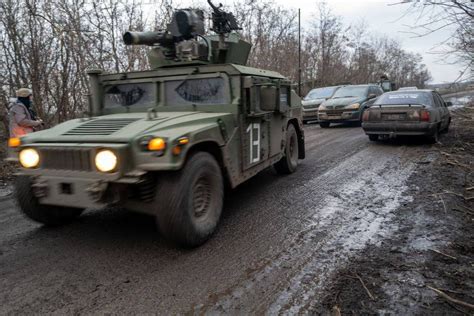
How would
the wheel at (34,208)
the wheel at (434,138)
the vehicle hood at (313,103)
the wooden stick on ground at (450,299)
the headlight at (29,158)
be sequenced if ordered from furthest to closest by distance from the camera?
the vehicle hood at (313,103) < the wheel at (434,138) < the wheel at (34,208) < the headlight at (29,158) < the wooden stick on ground at (450,299)

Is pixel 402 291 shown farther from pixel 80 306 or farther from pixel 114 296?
pixel 80 306

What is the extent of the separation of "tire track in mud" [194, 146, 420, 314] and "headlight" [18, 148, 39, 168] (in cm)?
219

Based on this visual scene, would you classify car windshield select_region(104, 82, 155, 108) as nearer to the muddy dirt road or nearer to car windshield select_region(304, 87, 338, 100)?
the muddy dirt road

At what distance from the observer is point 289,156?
6773 mm

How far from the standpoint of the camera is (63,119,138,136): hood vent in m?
3.67

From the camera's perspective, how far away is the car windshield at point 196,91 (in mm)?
4648

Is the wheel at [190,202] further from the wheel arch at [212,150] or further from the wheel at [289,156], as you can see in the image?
the wheel at [289,156]

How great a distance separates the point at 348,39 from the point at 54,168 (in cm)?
3263

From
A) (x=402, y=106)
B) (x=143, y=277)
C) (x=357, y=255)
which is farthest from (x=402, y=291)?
(x=402, y=106)

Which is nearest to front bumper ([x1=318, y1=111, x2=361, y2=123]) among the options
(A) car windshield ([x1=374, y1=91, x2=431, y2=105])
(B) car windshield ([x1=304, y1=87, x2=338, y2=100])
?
(B) car windshield ([x1=304, y1=87, x2=338, y2=100])

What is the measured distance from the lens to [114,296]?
288cm

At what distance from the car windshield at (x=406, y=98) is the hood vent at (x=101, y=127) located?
7747mm

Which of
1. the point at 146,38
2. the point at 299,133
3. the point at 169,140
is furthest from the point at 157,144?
the point at 299,133

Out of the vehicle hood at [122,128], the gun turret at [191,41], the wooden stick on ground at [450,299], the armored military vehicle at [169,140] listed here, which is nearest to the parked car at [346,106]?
the armored military vehicle at [169,140]
